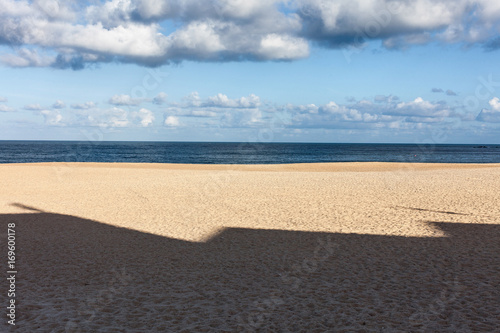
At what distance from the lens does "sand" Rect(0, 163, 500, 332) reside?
553 centimetres

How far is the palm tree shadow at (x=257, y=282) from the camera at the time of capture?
544cm

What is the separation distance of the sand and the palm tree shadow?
0.10 feet

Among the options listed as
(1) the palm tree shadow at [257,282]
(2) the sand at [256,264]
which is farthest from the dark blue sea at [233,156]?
(1) the palm tree shadow at [257,282]

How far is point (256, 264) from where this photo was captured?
8234mm

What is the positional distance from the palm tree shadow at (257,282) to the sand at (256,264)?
1.2 inches

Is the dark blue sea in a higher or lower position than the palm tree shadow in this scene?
higher

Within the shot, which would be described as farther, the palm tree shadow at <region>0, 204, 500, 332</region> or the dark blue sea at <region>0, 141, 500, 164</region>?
the dark blue sea at <region>0, 141, 500, 164</region>

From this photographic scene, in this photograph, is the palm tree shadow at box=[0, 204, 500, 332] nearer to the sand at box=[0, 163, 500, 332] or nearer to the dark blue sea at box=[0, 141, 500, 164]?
the sand at box=[0, 163, 500, 332]

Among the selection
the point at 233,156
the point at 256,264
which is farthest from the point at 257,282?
the point at 233,156

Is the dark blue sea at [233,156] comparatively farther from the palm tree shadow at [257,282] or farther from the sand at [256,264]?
the palm tree shadow at [257,282]

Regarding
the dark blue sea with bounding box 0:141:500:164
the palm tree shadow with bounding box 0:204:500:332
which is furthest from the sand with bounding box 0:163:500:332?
the dark blue sea with bounding box 0:141:500:164

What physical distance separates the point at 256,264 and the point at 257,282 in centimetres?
112

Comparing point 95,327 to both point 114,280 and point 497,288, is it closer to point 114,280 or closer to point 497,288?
point 114,280

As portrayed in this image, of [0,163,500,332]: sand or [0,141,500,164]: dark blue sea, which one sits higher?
[0,141,500,164]: dark blue sea
